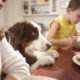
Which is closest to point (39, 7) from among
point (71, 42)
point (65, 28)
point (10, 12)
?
point (10, 12)

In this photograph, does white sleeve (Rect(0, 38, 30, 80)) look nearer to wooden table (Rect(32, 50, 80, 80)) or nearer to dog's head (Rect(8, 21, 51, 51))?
wooden table (Rect(32, 50, 80, 80))

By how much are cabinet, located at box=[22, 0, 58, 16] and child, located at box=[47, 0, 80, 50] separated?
1533mm

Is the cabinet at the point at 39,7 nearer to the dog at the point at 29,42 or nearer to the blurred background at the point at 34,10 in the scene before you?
the blurred background at the point at 34,10

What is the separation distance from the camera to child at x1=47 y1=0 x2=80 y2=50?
1.17 m

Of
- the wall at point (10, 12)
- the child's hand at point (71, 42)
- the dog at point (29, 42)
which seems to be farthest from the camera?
the wall at point (10, 12)

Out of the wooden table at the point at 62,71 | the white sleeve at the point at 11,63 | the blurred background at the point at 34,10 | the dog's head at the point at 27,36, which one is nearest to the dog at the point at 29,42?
the dog's head at the point at 27,36

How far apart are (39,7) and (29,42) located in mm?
2205

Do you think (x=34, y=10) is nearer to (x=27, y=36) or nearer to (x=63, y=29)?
(x=63, y=29)

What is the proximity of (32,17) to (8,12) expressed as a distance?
0.65m

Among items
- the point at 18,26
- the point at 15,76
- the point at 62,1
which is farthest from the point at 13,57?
the point at 62,1

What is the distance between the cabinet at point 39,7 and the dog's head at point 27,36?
1993 millimetres

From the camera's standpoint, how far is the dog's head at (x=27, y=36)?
936 millimetres

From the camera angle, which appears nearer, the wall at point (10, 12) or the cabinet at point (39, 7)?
the cabinet at point (39, 7)

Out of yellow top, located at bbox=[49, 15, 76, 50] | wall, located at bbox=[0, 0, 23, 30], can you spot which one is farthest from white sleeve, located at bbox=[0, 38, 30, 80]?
wall, located at bbox=[0, 0, 23, 30]
